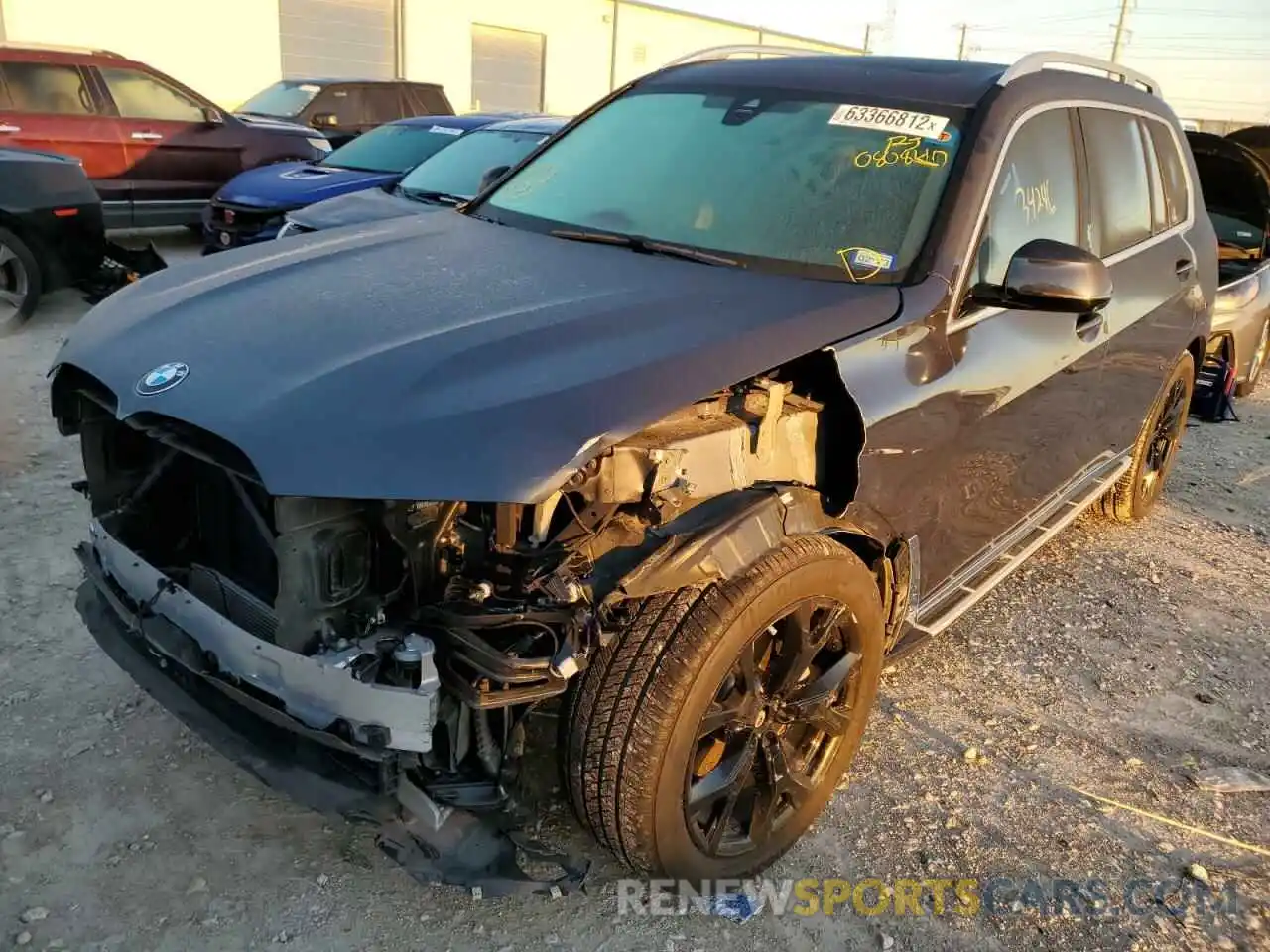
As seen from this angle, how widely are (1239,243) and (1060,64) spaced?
4.82 meters

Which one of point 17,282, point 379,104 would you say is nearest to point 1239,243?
point 17,282

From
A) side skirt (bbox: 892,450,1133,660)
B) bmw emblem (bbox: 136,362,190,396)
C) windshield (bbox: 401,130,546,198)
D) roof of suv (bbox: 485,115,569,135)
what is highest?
bmw emblem (bbox: 136,362,190,396)

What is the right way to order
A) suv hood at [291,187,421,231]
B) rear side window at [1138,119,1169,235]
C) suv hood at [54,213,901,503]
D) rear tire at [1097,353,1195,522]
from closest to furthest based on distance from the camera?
suv hood at [54,213,901,503] < rear side window at [1138,119,1169,235] < rear tire at [1097,353,1195,522] < suv hood at [291,187,421,231]

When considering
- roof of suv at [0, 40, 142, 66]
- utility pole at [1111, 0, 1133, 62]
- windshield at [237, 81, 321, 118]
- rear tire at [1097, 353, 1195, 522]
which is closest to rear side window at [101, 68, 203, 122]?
roof of suv at [0, 40, 142, 66]

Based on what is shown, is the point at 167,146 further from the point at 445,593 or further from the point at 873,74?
the point at 445,593

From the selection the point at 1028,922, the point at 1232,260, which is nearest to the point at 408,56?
the point at 1232,260

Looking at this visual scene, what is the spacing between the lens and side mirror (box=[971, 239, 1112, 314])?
276 centimetres

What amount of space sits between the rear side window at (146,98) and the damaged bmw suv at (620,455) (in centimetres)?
799

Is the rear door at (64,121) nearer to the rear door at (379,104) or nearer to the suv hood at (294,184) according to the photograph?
the suv hood at (294,184)

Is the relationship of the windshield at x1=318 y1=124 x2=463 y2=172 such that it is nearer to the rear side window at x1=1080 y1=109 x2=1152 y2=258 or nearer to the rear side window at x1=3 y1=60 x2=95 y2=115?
the rear side window at x1=3 y1=60 x2=95 y2=115

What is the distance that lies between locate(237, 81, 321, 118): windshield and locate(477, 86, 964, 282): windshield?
10.9 metres

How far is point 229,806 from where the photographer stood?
277 centimetres

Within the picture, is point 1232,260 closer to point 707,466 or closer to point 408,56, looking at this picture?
point 707,466

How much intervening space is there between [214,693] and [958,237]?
2.24 metres
